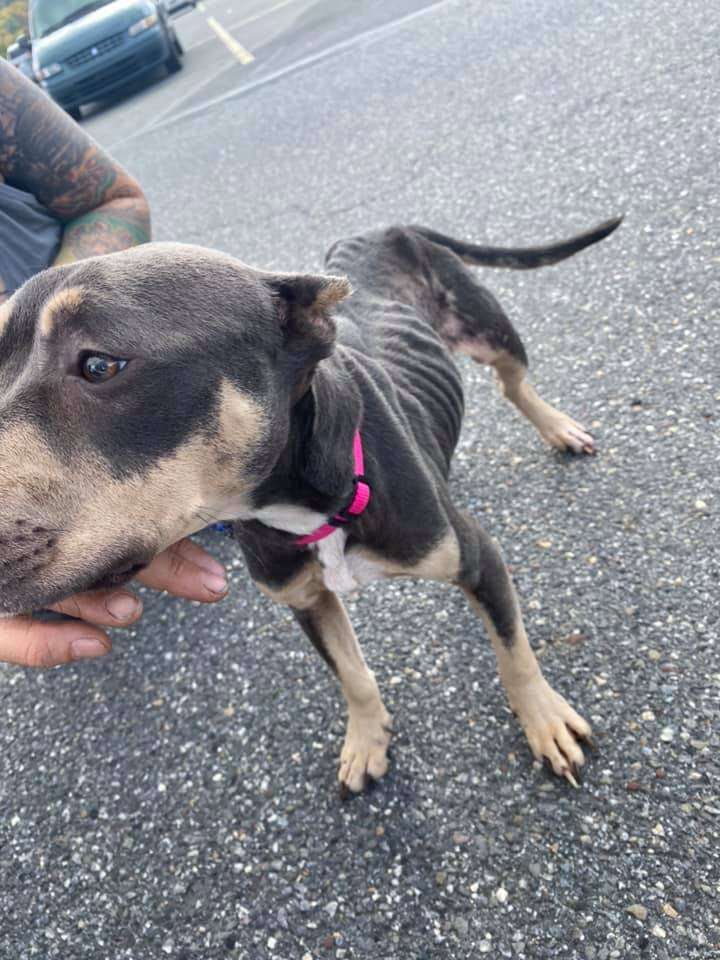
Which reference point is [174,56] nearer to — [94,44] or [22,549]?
[94,44]

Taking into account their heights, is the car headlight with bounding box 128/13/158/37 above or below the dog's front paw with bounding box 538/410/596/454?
above

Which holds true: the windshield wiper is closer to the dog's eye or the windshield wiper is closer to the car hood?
the car hood

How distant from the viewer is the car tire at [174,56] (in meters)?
12.9

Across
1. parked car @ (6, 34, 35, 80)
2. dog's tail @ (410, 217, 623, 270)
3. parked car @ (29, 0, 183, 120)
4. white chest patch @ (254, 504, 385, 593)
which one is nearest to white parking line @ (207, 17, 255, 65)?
parked car @ (29, 0, 183, 120)

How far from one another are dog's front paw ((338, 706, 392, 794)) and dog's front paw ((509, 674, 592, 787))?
1.58 ft

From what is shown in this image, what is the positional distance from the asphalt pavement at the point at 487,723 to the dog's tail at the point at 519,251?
69 centimetres

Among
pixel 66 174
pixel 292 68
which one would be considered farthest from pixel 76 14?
pixel 66 174

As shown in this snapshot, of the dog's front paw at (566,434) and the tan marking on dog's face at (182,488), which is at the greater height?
the tan marking on dog's face at (182,488)

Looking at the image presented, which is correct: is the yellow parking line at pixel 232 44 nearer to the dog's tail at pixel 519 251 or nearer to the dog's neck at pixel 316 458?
the dog's tail at pixel 519 251

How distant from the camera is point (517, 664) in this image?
2553mm

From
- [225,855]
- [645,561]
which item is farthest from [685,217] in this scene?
[225,855]

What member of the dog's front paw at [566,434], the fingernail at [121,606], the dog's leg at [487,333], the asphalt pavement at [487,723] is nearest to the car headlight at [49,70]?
the asphalt pavement at [487,723]

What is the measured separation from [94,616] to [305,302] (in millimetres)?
1048

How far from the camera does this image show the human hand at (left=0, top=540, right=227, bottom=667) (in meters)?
2.13
